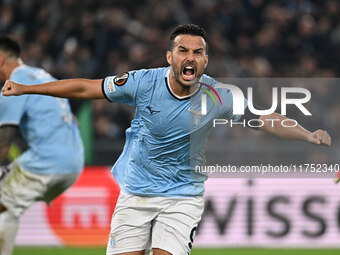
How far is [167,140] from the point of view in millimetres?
5035

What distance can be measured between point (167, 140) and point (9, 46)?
2700mm

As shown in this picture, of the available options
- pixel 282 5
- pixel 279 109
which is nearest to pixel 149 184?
pixel 279 109

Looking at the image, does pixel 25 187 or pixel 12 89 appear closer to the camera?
pixel 12 89

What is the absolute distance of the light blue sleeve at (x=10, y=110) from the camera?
6.61m

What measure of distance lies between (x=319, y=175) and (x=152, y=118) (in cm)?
492

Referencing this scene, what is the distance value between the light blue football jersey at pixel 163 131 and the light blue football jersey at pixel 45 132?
1.97 m

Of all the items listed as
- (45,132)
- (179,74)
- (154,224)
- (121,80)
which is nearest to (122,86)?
(121,80)

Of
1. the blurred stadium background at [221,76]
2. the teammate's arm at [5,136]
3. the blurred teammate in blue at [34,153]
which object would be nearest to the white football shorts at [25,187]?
the blurred teammate in blue at [34,153]

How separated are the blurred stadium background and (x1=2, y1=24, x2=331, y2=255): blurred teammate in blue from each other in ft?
9.19

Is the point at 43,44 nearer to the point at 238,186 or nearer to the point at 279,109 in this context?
the point at 238,186

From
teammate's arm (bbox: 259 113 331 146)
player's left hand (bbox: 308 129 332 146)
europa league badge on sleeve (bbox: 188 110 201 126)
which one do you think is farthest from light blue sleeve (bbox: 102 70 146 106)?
player's left hand (bbox: 308 129 332 146)

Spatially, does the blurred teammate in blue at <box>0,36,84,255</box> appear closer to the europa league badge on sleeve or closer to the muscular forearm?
the europa league badge on sleeve

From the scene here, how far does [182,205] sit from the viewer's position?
5066 mm

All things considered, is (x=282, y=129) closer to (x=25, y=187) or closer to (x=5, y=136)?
(x=5, y=136)
